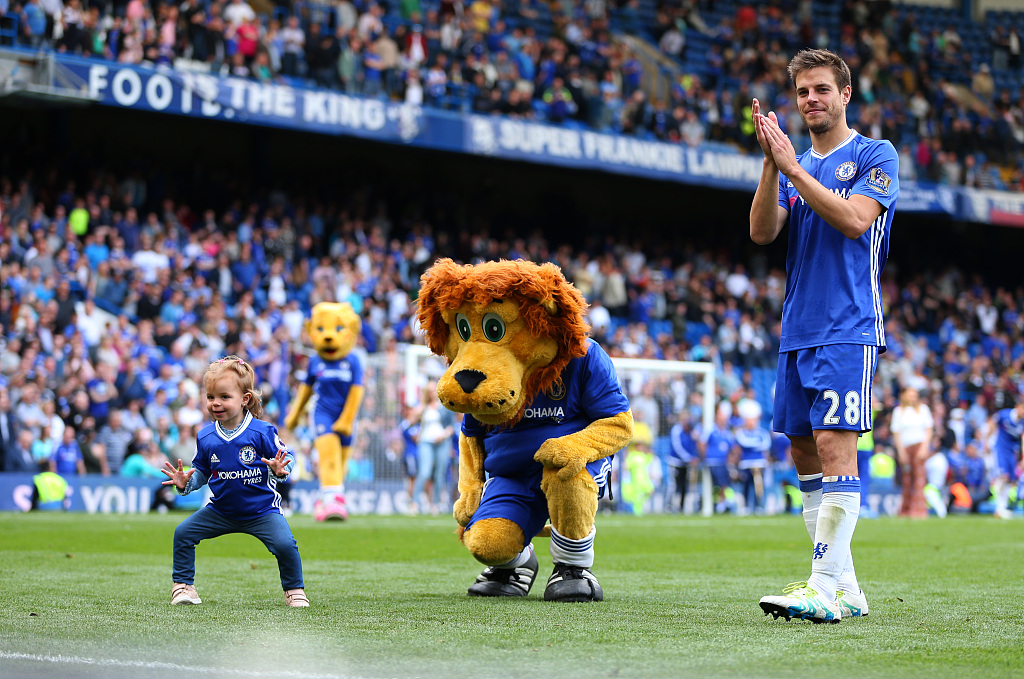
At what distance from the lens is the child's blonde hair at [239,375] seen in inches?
203

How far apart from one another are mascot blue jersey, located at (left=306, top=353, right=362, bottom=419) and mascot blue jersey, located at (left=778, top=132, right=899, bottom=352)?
698 cm

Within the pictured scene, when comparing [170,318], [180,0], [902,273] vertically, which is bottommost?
[170,318]

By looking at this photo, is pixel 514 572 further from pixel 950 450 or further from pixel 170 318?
pixel 950 450

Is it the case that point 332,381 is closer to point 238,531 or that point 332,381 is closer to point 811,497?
point 238,531

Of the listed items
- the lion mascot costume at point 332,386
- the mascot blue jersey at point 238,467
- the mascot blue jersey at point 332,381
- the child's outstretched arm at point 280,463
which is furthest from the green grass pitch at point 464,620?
the mascot blue jersey at point 332,381

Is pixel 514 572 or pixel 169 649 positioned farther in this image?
pixel 514 572

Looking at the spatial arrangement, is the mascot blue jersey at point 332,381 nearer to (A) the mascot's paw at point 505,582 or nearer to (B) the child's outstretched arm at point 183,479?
(A) the mascot's paw at point 505,582

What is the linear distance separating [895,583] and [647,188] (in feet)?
71.7

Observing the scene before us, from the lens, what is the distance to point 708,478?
1800 centimetres

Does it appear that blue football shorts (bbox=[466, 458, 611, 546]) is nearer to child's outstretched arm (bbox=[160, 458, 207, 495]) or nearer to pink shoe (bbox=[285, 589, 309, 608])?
pink shoe (bbox=[285, 589, 309, 608])

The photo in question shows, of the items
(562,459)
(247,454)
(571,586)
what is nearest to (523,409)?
(562,459)

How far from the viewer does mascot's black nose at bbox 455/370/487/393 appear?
5051 millimetres

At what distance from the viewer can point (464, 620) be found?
15.1ft

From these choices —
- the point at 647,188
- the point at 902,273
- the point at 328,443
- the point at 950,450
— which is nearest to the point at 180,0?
the point at 328,443
